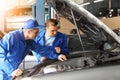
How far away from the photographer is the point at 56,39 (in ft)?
15.4

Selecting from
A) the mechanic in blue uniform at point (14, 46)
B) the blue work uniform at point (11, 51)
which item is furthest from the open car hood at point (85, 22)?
the blue work uniform at point (11, 51)

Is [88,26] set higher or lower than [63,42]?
higher

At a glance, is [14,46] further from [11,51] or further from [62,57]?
Result: [62,57]

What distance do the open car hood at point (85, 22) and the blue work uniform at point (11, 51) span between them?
0.63 metres

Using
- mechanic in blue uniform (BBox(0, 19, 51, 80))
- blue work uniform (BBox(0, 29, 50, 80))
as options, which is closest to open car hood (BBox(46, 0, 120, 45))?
mechanic in blue uniform (BBox(0, 19, 51, 80))

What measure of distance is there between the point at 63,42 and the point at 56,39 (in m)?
0.12

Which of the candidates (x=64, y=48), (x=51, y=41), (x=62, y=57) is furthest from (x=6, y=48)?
(x=64, y=48)

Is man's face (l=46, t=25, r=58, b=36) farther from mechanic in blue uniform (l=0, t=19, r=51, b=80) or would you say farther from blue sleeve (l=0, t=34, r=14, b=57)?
blue sleeve (l=0, t=34, r=14, b=57)

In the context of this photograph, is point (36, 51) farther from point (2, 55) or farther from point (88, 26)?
point (88, 26)

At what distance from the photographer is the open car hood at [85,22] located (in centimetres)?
322

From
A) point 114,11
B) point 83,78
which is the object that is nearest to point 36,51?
point 83,78

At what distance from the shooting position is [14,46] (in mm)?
3977

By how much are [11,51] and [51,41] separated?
840 mm

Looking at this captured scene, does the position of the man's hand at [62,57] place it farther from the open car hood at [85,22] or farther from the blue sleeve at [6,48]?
the blue sleeve at [6,48]
